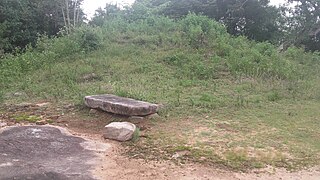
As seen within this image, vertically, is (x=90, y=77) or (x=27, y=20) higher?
(x=27, y=20)

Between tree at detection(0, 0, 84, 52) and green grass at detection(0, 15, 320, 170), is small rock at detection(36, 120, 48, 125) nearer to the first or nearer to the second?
green grass at detection(0, 15, 320, 170)

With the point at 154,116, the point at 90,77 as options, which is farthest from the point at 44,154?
the point at 90,77

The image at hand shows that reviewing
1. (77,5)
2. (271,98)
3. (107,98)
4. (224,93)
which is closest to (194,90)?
(224,93)

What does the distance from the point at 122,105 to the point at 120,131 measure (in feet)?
2.77

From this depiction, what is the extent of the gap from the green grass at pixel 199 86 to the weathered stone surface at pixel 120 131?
23 centimetres

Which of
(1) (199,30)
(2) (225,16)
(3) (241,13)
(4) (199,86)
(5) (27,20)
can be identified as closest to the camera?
(4) (199,86)

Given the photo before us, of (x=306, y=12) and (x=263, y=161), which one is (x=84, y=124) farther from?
(x=306, y=12)

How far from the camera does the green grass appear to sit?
496cm

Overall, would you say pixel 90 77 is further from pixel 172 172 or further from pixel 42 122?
pixel 172 172

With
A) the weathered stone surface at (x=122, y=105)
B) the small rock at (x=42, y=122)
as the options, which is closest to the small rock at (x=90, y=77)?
the weathered stone surface at (x=122, y=105)

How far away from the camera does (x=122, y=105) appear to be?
6.02 metres

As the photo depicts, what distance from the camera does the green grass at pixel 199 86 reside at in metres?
4.96

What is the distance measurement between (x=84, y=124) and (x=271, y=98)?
3817mm

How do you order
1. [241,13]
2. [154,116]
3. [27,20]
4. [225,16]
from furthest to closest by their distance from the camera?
[225,16] → [241,13] → [27,20] → [154,116]
